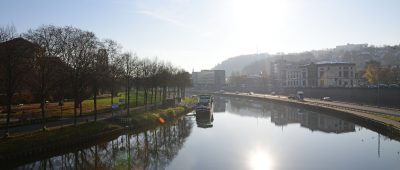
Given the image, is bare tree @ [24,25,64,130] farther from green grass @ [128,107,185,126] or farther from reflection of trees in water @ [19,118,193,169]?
green grass @ [128,107,185,126]

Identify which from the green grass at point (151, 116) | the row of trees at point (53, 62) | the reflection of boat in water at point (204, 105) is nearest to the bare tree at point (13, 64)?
the row of trees at point (53, 62)

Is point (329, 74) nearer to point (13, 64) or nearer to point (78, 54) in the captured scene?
point (78, 54)

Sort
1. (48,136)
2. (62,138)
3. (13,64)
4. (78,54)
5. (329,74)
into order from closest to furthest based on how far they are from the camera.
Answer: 1. (13,64)
2. (48,136)
3. (62,138)
4. (78,54)
5. (329,74)

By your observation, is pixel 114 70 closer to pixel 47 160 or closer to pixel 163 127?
pixel 163 127

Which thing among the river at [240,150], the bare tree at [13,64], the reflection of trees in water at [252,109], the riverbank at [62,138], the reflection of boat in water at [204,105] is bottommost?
the river at [240,150]

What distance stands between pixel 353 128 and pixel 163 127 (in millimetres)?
34356

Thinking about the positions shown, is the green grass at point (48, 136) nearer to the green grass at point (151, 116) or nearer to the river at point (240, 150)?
the river at point (240, 150)

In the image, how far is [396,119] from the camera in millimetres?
56375

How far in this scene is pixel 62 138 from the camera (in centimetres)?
4172

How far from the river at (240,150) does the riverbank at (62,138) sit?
1340mm

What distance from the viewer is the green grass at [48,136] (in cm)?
3575

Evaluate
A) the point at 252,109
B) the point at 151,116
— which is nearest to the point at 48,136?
the point at 151,116

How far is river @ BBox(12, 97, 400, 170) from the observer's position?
37250 mm

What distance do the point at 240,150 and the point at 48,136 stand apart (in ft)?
77.5
